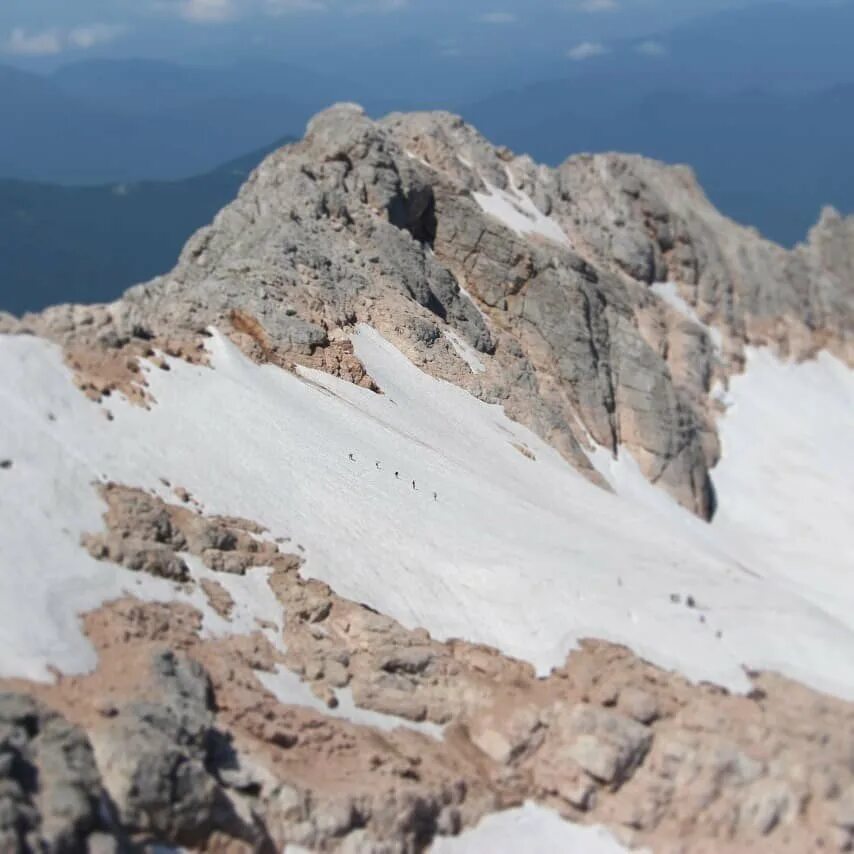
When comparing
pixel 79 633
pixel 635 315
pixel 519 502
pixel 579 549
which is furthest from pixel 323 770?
pixel 635 315

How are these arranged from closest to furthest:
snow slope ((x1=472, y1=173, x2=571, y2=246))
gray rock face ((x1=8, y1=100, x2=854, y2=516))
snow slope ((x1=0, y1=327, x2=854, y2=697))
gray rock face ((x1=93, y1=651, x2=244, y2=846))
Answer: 1. gray rock face ((x1=93, y1=651, x2=244, y2=846))
2. snow slope ((x1=0, y1=327, x2=854, y2=697))
3. gray rock face ((x1=8, y1=100, x2=854, y2=516))
4. snow slope ((x1=472, y1=173, x2=571, y2=246))

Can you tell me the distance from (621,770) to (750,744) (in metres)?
2.09

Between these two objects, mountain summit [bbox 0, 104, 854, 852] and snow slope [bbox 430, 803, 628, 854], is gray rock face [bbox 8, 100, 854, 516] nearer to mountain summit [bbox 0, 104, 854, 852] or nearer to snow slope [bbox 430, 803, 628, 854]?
mountain summit [bbox 0, 104, 854, 852]

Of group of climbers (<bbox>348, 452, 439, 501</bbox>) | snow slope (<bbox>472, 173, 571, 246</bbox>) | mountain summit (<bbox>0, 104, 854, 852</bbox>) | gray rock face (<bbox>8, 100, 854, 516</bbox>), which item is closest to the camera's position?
mountain summit (<bbox>0, 104, 854, 852</bbox>)

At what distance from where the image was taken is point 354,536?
21688 millimetres

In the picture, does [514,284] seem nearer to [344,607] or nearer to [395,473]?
[395,473]

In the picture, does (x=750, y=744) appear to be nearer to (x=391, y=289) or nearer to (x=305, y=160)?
(x=391, y=289)

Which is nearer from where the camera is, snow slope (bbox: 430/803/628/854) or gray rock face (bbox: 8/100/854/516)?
snow slope (bbox: 430/803/628/854)

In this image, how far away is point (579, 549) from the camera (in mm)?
24016

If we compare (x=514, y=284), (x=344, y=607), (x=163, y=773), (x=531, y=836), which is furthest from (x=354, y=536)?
(x=514, y=284)

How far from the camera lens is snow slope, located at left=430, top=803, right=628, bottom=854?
51.9ft

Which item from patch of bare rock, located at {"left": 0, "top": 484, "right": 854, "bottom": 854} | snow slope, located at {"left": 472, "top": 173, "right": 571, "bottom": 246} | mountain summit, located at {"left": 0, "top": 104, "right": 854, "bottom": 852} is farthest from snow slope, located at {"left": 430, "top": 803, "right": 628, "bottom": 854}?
snow slope, located at {"left": 472, "top": 173, "right": 571, "bottom": 246}

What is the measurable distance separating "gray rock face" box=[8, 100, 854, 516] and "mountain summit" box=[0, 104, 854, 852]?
0.25 meters

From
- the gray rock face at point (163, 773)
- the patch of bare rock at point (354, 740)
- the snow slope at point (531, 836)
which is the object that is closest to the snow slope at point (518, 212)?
the patch of bare rock at point (354, 740)
